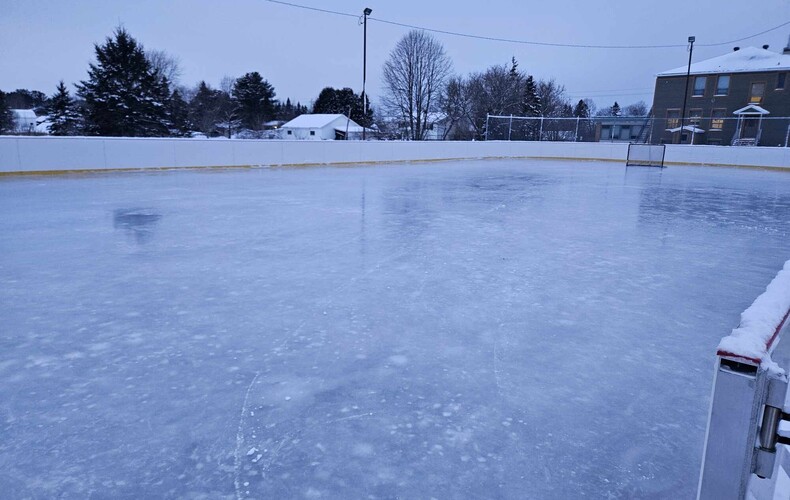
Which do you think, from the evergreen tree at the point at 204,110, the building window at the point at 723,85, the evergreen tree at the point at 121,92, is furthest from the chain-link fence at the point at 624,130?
the evergreen tree at the point at 204,110

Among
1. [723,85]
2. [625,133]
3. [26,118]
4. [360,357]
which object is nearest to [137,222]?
[360,357]

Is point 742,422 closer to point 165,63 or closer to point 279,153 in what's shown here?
point 279,153

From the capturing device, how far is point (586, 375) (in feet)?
8.87

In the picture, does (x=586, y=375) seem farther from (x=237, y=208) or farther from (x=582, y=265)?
(x=237, y=208)

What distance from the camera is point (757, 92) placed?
120ft

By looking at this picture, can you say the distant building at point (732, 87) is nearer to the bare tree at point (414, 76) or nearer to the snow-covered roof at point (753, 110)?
the snow-covered roof at point (753, 110)

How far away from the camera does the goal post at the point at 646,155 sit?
2147 centimetres

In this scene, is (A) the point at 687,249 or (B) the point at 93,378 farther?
(A) the point at 687,249

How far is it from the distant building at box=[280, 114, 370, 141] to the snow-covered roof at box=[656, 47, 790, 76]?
31.3 meters

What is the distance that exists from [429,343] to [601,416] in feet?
3.47

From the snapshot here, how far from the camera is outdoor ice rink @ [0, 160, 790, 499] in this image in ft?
6.30

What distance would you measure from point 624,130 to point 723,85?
1621 centimetres

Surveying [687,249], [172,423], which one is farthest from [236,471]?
[687,249]

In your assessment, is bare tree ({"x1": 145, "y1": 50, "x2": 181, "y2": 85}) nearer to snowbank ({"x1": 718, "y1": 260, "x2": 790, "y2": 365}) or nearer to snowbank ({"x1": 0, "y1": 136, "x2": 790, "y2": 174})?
snowbank ({"x1": 0, "y1": 136, "x2": 790, "y2": 174})
